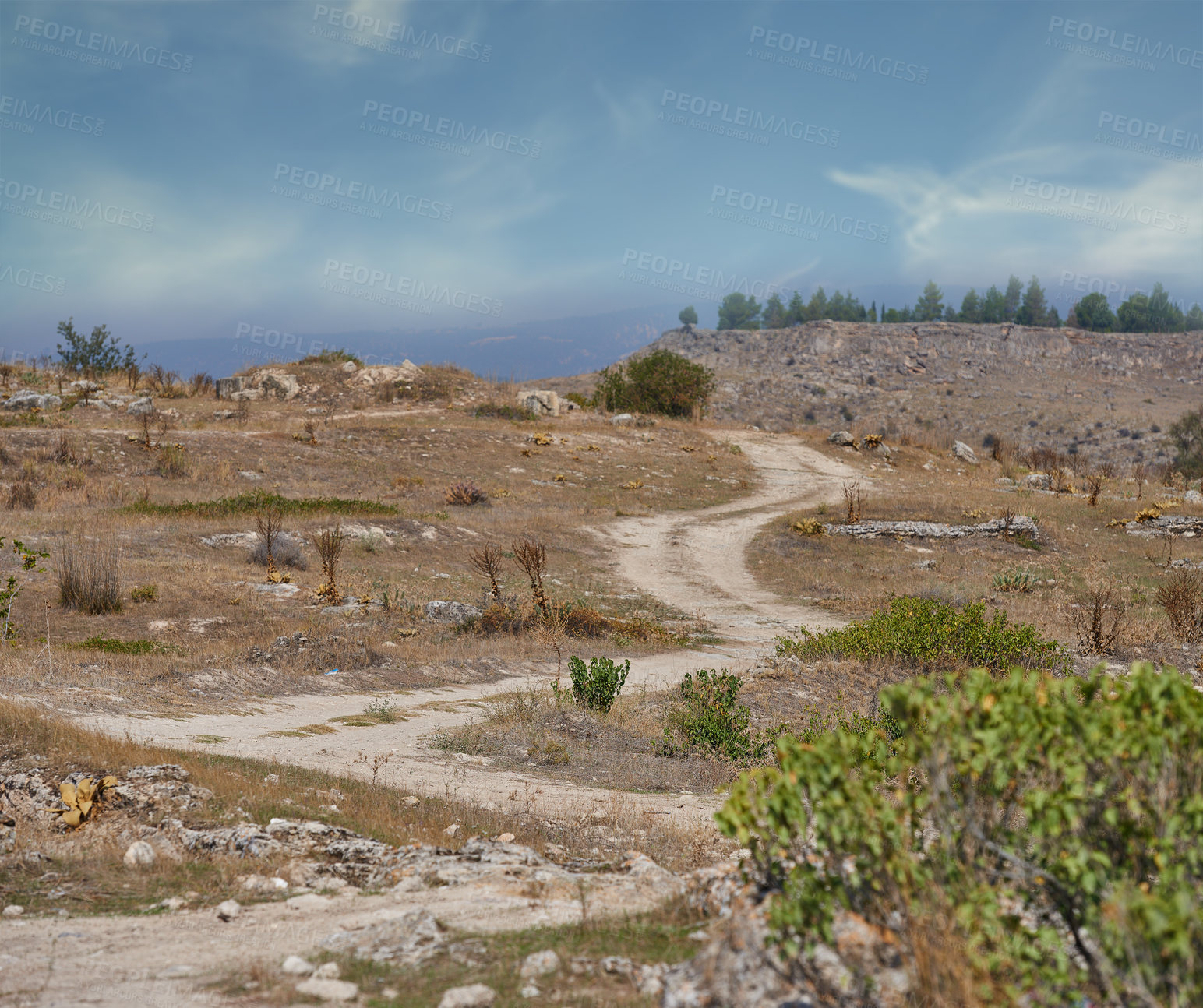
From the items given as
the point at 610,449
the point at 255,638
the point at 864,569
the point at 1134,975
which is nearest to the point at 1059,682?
the point at 1134,975

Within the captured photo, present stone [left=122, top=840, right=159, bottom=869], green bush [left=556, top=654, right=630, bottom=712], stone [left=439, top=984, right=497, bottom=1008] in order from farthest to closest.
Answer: green bush [left=556, top=654, right=630, bottom=712] < stone [left=122, top=840, right=159, bottom=869] < stone [left=439, top=984, right=497, bottom=1008]

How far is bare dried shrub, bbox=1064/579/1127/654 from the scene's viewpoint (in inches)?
524

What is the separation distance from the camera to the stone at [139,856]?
4730 millimetres

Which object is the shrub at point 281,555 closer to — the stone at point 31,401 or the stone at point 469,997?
the stone at point 469,997

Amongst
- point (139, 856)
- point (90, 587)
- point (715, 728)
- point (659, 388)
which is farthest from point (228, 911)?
point (659, 388)

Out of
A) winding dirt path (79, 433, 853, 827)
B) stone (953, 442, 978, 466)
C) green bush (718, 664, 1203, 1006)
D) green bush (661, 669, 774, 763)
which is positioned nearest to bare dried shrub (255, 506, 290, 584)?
winding dirt path (79, 433, 853, 827)

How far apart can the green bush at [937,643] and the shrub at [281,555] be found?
10.4 metres

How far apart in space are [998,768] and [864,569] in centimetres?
1984

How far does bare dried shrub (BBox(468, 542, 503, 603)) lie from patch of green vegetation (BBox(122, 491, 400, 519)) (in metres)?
4.20

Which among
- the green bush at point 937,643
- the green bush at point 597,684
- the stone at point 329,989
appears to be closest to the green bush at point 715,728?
the green bush at point 597,684

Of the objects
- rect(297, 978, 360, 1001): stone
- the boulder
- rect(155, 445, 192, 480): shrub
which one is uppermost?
the boulder

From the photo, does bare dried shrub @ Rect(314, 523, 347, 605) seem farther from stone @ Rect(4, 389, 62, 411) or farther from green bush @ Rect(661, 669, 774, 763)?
stone @ Rect(4, 389, 62, 411)

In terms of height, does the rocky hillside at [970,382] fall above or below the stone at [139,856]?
above

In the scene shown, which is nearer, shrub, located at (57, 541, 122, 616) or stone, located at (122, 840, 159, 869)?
stone, located at (122, 840, 159, 869)
